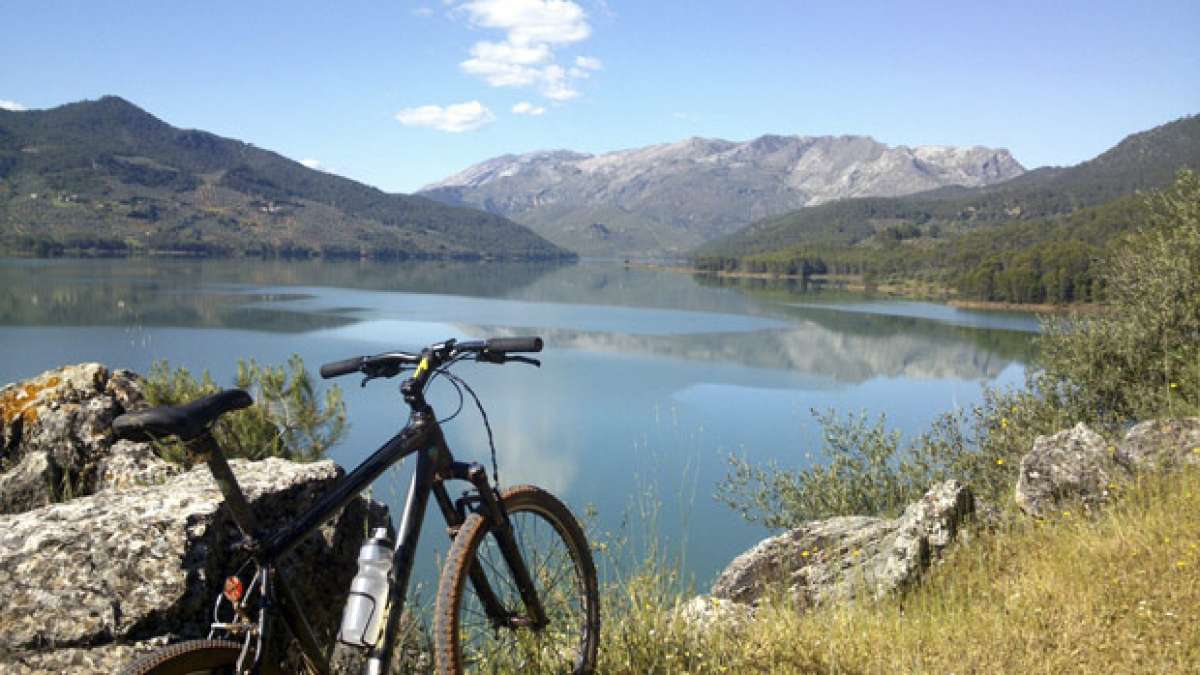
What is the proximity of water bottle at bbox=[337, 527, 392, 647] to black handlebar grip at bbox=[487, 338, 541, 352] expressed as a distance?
694 mm

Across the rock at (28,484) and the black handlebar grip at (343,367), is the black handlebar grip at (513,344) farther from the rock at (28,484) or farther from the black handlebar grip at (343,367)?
the rock at (28,484)

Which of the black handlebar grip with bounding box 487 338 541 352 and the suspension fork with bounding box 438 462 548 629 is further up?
the black handlebar grip with bounding box 487 338 541 352

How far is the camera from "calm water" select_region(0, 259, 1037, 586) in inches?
684

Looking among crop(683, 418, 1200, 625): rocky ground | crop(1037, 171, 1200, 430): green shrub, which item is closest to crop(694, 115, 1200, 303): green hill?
crop(1037, 171, 1200, 430): green shrub

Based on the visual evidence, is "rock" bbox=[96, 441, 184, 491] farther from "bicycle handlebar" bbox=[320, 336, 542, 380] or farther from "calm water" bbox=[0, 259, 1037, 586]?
"bicycle handlebar" bbox=[320, 336, 542, 380]

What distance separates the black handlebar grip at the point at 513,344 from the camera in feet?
8.10

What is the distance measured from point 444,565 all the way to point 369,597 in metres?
0.55

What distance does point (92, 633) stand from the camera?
2.24 m

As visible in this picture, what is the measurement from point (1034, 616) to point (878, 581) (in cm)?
126

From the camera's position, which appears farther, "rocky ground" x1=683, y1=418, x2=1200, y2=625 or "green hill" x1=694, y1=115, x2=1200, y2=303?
"green hill" x1=694, y1=115, x2=1200, y2=303

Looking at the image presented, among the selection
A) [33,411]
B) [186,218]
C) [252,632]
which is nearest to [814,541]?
[252,632]

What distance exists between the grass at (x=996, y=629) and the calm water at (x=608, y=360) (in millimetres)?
811

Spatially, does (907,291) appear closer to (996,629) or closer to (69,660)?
(996,629)

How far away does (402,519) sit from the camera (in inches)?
88.7
